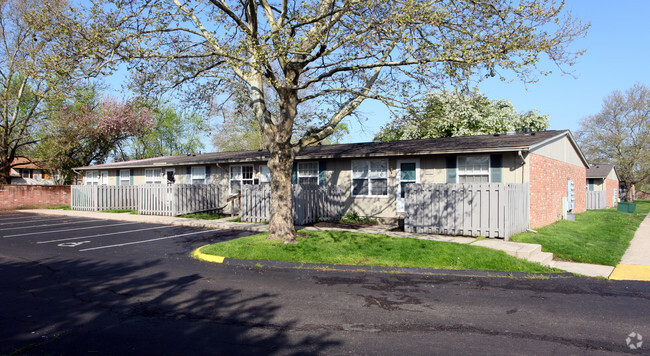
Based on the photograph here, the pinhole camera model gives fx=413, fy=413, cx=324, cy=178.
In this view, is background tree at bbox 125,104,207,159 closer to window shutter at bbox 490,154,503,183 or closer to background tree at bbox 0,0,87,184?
background tree at bbox 0,0,87,184

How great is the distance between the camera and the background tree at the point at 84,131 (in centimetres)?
3050

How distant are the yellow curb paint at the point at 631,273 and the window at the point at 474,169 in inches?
213

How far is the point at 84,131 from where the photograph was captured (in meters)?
31.8

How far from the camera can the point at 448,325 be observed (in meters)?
5.29

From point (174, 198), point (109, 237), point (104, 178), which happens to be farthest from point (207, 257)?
point (104, 178)

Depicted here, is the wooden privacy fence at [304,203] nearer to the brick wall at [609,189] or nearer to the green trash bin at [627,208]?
the green trash bin at [627,208]

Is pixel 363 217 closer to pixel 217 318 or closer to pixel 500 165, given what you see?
pixel 500 165

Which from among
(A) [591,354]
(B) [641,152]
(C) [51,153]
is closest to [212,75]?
(A) [591,354]

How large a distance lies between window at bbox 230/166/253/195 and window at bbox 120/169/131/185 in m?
8.95

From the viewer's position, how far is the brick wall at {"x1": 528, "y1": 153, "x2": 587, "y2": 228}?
14.1 m

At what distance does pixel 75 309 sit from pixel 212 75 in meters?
8.17

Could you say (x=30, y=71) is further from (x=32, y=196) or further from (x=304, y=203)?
(x=32, y=196)

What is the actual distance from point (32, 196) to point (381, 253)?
90.2 ft

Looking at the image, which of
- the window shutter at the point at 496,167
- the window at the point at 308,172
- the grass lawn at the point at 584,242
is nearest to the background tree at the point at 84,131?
the window at the point at 308,172
